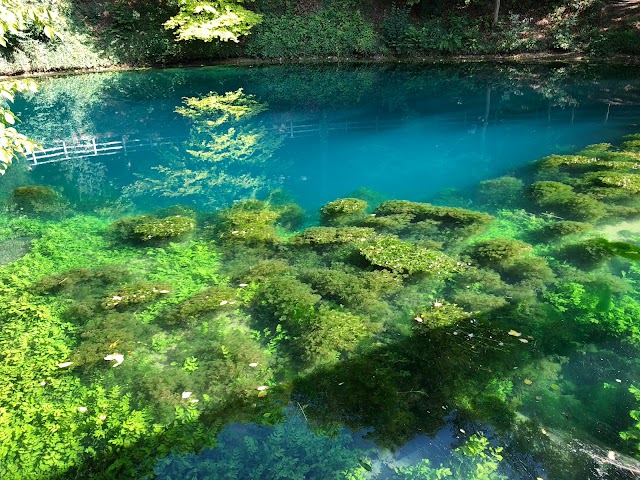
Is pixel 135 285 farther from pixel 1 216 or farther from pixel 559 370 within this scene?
pixel 559 370

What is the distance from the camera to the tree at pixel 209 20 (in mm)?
20859

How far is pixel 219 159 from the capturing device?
11.7m

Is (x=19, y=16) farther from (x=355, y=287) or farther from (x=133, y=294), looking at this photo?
(x=355, y=287)

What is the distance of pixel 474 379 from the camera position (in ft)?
15.1

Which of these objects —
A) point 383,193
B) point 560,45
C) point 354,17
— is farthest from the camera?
point 354,17

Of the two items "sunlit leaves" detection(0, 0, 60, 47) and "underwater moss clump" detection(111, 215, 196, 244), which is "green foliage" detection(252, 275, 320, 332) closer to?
"underwater moss clump" detection(111, 215, 196, 244)

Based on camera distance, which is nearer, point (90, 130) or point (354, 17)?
point (90, 130)

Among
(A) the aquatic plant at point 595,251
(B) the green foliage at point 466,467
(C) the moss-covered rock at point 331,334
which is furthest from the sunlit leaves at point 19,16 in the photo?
(A) the aquatic plant at point 595,251

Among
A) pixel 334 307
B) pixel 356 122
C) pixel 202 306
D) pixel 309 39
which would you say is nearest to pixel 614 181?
pixel 334 307

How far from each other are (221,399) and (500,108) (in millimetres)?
13653

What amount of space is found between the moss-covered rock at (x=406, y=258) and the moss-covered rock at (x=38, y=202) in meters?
5.82

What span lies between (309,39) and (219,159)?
1424 centimetres

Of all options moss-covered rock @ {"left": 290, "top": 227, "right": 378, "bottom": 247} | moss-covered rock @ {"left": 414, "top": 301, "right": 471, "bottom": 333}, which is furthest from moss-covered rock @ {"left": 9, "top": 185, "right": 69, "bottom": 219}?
moss-covered rock @ {"left": 414, "top": 301, "right": 471, "bottom": 333}

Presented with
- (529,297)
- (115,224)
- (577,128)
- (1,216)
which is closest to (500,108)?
(577,128)
